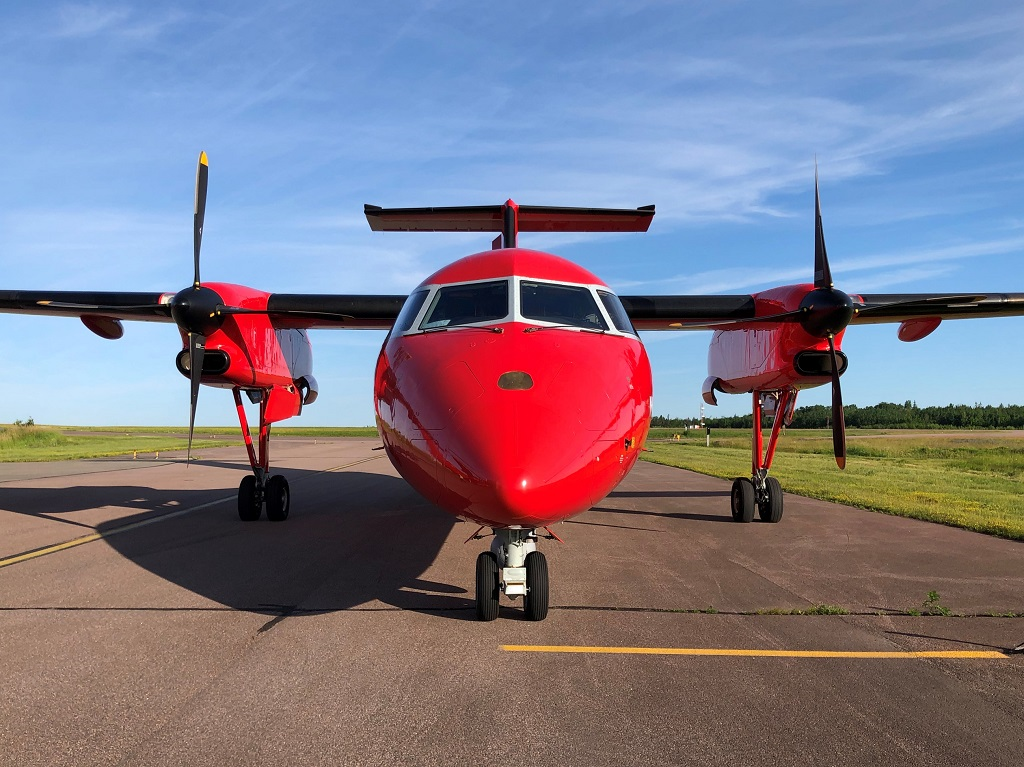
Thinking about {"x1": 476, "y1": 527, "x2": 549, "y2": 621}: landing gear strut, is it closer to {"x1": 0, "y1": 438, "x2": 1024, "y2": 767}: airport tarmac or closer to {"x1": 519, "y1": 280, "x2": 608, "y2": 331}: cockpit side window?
{"x1": 0, "y1": 438, "x2": 1024, "y2": 767}: airport tarmac

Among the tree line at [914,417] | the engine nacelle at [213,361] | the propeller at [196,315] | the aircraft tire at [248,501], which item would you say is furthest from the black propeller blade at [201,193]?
the tree line at [914,417]

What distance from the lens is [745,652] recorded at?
4695 millimetres

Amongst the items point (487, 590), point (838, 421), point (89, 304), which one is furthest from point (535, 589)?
point (89, 304)

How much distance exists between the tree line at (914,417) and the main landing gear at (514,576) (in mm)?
77539

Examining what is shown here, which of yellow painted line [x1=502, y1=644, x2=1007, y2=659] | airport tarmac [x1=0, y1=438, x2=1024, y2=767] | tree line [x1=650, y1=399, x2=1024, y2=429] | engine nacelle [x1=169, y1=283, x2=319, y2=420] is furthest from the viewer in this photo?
tree line [x1=650, y1=399, x2=1024, y2=429]

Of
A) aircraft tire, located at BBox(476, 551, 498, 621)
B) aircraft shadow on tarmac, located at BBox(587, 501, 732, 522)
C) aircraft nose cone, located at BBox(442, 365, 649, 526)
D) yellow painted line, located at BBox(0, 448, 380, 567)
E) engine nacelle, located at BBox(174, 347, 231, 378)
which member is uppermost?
engine nacelle, located at BBox(174, 347, 231, 378)

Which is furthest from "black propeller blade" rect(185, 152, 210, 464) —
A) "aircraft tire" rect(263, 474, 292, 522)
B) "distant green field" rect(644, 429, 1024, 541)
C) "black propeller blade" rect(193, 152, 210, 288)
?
"distant green field" rect(644, 429, 1024, 541)

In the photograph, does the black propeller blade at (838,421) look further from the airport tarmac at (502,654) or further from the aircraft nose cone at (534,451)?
the aircraft nose cone at (534,451)

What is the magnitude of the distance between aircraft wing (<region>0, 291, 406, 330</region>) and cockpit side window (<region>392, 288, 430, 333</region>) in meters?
3.74

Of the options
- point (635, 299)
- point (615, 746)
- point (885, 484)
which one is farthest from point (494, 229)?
point (885, 484)

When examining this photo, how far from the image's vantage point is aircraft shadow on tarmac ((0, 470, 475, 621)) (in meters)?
6.14

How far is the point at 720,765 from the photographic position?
10.1ft

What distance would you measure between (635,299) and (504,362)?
6.96 m

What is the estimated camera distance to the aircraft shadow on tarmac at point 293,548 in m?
6.14
